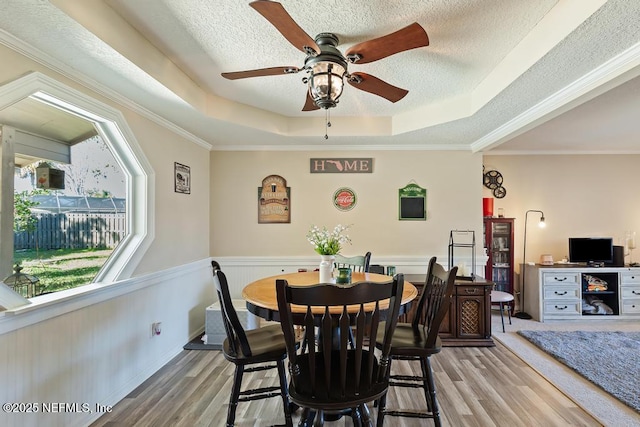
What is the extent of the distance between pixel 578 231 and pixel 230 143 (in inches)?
208

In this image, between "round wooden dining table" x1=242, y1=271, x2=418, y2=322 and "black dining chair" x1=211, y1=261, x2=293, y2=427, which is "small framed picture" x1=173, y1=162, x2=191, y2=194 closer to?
"round wooden dining table" x1=242, y1=271, x2=418, y2=322

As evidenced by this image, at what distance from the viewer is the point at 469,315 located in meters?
3.49

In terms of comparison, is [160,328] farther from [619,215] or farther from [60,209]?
[619,215]

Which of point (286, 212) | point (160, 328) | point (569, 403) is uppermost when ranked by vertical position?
point (286, 212)

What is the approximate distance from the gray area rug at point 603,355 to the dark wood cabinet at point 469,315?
62 centimetres

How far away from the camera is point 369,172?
4.17m

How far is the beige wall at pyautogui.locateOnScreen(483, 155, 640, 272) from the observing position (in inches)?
188

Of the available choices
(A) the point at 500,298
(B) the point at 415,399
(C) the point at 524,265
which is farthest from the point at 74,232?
(C) the point at 524,265

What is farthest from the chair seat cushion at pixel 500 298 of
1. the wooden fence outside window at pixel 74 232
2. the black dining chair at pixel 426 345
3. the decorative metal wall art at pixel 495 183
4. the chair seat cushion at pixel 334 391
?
the wooden fence outside window at pixel 74 232

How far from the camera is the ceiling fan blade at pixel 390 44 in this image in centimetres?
148

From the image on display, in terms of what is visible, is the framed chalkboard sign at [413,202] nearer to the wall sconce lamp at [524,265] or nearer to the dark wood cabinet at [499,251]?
the dark wood cabinet at [499,251]

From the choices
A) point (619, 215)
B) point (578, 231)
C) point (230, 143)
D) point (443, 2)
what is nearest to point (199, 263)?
point (230, 143)

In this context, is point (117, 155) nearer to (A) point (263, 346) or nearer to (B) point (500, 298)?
(A) point (263, 346)

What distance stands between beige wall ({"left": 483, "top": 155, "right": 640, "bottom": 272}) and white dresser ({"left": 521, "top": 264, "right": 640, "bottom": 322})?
0.57 m
